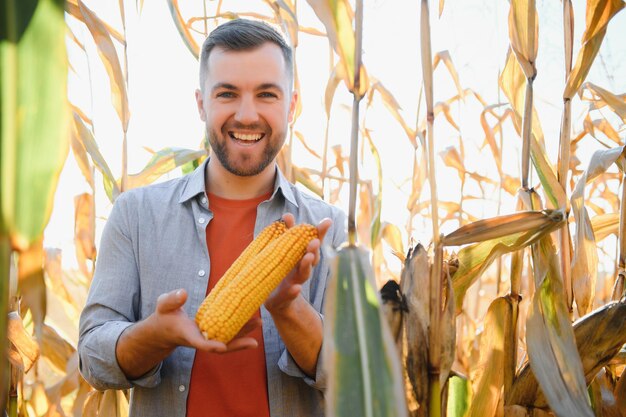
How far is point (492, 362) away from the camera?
1471 mm

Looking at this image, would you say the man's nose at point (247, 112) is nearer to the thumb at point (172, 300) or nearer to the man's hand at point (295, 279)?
the man's hand at point (295, 279)

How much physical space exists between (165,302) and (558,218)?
0.74 m

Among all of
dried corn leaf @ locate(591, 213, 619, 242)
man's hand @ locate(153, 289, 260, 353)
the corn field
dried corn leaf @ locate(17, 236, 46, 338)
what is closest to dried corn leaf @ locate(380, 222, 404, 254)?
the corn field

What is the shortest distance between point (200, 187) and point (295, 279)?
1.85 feet

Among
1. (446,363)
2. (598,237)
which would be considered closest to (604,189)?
(598,237)

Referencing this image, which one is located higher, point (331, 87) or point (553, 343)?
point (331, 87)

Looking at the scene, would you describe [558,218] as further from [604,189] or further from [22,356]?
[604,189]

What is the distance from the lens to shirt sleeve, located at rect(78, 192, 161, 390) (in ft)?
4.37

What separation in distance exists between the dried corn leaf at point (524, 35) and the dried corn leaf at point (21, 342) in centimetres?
128

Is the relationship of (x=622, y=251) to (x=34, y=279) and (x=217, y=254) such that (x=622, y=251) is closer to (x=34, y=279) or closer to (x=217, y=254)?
(x=217, y=254)

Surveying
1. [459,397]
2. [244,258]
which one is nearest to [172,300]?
[244,258]

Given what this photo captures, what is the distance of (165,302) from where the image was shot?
3.43 ft

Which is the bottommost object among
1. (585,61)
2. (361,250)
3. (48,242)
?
(48,242)

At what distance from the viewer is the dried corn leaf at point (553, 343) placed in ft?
3.96
